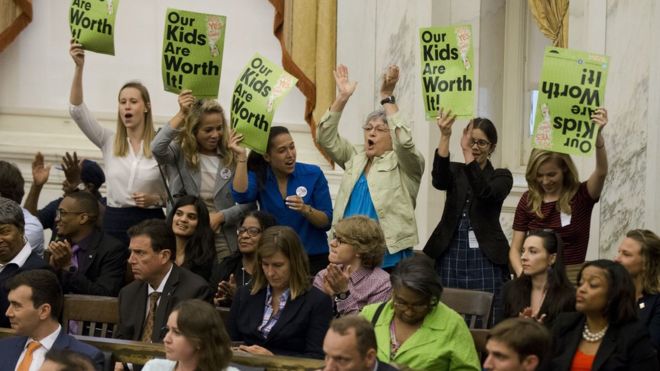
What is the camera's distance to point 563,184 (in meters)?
8.94

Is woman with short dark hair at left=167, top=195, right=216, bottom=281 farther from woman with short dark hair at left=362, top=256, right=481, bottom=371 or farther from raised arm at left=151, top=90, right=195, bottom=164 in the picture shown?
woman with short dark hair at left=362, top=256, right=481, bottom=371

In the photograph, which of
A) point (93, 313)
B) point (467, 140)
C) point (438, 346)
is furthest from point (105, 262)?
point (438, 346)

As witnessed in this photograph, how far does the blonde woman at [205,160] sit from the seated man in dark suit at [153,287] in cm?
96

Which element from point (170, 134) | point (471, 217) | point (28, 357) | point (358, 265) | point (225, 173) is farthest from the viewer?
point (225, 173)

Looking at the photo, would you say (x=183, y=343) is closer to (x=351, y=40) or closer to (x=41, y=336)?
(x=41, y=336)

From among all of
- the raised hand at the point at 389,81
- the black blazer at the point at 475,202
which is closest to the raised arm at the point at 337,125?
the raised hand at the point at 389,81

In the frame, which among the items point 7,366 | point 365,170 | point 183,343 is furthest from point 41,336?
point 365,170

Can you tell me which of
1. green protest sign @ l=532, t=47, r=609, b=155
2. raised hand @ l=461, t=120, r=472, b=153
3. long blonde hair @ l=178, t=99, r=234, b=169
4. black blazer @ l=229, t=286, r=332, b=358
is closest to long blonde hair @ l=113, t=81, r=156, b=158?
long blonde hair @ l=178, t=99, r=234, b=169

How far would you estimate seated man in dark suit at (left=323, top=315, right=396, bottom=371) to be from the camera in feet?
A: 21.3

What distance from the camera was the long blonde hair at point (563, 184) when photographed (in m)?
8.88

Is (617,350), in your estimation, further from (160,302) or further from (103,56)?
(103,56)

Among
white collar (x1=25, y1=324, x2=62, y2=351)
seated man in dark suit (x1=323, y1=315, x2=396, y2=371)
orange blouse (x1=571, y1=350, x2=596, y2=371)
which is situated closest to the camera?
seated man in dark suit (x1=323, y1=315, x2=396, y2=371)

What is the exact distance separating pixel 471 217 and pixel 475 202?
3.7 inches

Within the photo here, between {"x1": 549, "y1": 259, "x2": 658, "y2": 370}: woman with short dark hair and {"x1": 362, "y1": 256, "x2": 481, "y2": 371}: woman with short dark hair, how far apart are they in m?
0.45
